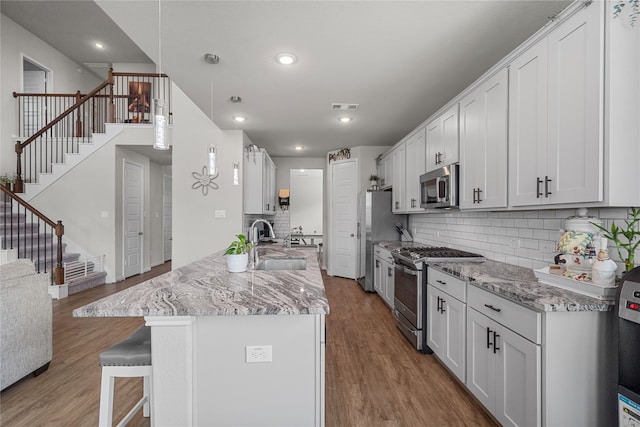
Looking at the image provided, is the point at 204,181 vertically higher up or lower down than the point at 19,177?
lower down

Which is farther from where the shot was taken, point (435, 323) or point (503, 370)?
point (435, 323)

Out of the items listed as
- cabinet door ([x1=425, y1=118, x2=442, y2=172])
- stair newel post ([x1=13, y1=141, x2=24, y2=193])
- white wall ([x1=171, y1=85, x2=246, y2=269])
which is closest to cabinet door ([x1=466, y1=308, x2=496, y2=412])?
cabinet door ([x1=425, y1=118, x2=442, y2=172])

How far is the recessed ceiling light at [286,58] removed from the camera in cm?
255

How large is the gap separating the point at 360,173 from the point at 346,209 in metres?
0.75

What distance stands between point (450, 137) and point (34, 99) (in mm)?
8033

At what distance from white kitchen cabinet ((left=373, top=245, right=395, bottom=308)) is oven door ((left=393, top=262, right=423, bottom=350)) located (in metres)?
0.52

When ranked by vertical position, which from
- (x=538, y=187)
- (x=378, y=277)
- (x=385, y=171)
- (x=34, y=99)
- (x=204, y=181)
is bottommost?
(x=378, y=277)

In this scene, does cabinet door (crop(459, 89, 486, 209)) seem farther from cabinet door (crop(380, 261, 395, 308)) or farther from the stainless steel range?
cabinet door (crop(380, 261, 395, 308))

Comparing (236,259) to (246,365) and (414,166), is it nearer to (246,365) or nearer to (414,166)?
(246,365)

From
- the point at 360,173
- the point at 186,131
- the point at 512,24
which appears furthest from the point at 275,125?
the point at 512,24

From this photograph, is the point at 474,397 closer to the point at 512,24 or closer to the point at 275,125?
A: the point at 512,24

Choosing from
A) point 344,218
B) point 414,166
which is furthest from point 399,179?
point 344,218

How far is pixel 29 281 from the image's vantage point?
2.41 metres

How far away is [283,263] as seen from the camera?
9.77ft
